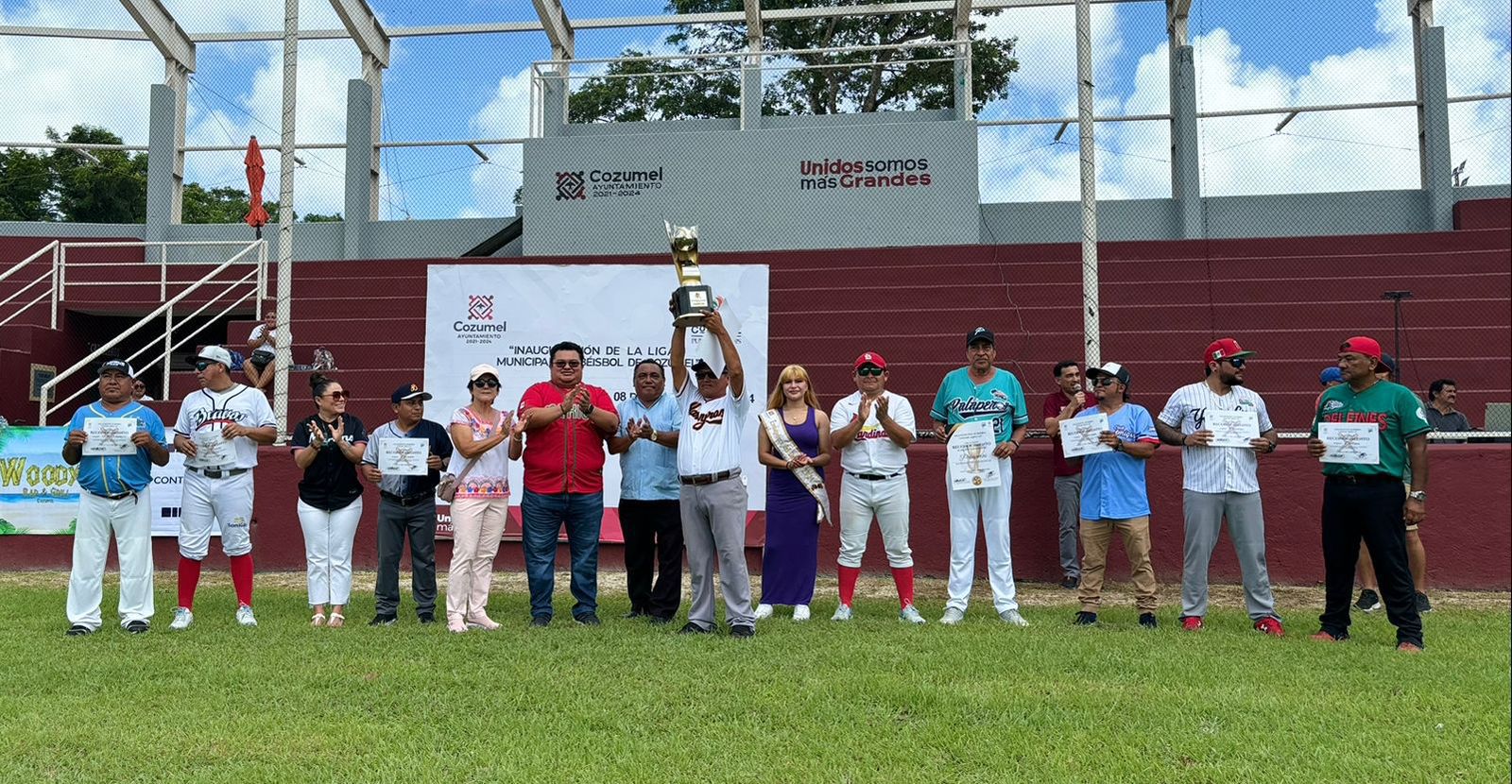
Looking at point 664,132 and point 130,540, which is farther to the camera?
point 664,132

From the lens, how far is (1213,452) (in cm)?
740

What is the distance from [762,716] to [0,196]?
2132cm

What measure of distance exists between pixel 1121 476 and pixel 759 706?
3.73 metres

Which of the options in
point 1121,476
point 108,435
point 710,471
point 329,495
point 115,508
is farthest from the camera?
point 329,495

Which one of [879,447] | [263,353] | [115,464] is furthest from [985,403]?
[263,353]

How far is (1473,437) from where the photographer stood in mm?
9258

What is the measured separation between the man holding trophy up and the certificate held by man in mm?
1547

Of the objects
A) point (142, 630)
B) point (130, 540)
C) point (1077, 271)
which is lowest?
point (142, 630)

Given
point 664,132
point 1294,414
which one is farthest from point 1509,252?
point 664,132

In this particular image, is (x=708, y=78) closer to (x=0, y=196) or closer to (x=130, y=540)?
(x=130, y=540)

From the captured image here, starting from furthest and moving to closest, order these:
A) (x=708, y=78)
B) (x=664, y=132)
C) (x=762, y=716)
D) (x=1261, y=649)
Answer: (x=708, y=78) → (x=664, y=132) → (x=1261, y=649) → (x=762, y=716)

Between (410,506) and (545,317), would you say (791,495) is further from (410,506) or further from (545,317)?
(545,317)

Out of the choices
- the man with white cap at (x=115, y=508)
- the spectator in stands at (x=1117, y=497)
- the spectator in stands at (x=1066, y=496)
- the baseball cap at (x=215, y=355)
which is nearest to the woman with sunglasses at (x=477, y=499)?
the baseball cap at (x=215, y=355)

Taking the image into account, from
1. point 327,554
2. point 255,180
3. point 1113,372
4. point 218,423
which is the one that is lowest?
point 327,554
